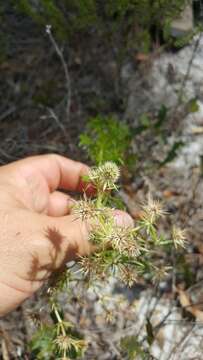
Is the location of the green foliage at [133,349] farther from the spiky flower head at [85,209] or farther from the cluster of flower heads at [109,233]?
the spiky flower head at [85,209]

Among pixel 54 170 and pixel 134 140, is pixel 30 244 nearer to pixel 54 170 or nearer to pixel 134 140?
pixel 54 170

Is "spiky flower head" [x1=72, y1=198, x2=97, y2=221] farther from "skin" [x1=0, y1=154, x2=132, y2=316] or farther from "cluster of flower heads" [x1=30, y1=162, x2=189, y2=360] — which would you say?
"skin" [x1=0, y1=154, x2=132, y2=316]

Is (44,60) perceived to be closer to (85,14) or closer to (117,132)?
(85,14)

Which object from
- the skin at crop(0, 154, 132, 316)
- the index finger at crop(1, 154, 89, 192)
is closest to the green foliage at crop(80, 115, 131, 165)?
the index finger at crop(1, 154, 89, 192)

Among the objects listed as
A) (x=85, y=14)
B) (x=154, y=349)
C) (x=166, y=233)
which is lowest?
(x=154, y=349)

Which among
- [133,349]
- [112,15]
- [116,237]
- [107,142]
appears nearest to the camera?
[116,237]

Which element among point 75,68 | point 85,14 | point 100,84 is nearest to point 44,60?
point 75,68

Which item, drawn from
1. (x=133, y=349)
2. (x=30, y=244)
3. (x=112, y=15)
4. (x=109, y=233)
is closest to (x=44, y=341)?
(x=133, y=349)
